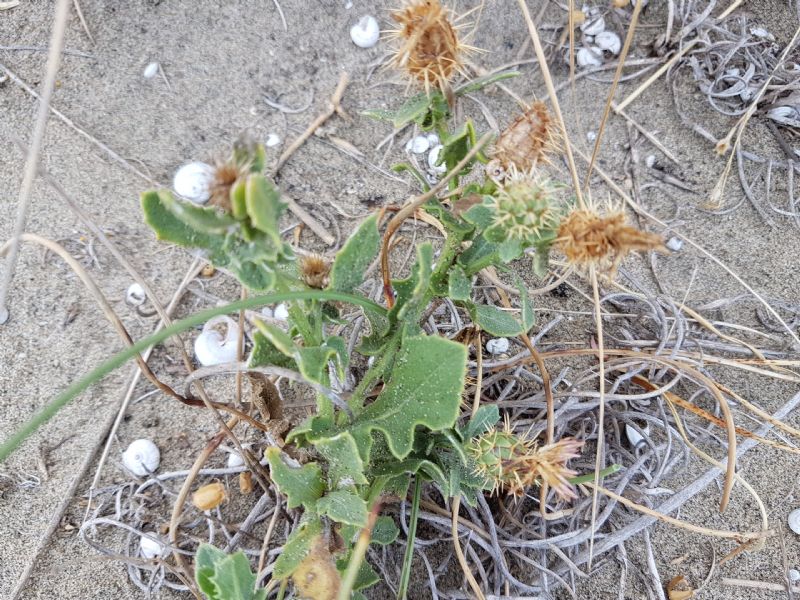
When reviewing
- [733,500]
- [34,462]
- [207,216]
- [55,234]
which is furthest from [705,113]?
[34,462]

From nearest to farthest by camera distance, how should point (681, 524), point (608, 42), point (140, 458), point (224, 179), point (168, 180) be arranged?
point (224, 179) → point (681, 524) → point (140, 458) → point (168, 180) → point (608, 42)

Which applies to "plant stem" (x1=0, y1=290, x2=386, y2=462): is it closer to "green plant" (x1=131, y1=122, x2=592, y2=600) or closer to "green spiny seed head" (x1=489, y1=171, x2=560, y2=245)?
"green plant" (x1=131, y1=122, x2=592, y2=600)

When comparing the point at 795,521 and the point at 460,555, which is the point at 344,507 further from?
the point at 795,521

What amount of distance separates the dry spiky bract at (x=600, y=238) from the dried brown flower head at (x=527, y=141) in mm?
136

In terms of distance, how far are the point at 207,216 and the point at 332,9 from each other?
4.53ft

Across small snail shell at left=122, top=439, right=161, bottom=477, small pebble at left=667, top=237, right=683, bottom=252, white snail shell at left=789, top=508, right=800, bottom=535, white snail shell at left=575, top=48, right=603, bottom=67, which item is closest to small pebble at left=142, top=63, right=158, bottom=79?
small snail shell at left=122, top=439, right=161, bottom=477

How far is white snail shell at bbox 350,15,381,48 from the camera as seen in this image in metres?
1.93

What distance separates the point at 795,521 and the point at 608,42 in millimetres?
1402

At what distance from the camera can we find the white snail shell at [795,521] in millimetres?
1554

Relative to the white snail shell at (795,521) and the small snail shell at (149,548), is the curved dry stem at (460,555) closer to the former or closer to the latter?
the small snail shell at (149,548)

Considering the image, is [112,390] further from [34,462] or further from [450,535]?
[450,535]

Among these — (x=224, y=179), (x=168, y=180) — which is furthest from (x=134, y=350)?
(x=168, y=180)

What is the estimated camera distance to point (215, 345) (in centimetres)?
156

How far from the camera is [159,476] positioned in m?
1.53
